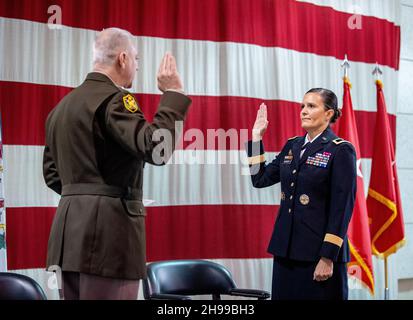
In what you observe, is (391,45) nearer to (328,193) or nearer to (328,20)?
(328,20)

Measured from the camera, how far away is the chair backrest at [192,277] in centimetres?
254

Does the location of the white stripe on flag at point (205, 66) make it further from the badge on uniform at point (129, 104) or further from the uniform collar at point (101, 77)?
the badge on uniform at point (129, 104)

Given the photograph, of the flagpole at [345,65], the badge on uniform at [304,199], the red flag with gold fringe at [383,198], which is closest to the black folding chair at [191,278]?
the badge on uniform at [304,199]

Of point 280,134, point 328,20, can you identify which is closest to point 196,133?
point 280,134

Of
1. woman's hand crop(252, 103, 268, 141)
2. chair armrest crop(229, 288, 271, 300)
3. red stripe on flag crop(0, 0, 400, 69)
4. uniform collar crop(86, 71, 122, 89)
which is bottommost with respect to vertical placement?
chair armrest crop(229, 288, 271, 300)

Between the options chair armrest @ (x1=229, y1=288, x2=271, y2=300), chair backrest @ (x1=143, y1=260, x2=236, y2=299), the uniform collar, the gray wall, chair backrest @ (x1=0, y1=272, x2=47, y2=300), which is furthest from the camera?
the gray wall

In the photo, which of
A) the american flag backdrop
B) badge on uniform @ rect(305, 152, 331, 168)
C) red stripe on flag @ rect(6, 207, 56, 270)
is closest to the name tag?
badge on uniform @ rect(305, 152, 331, 168)

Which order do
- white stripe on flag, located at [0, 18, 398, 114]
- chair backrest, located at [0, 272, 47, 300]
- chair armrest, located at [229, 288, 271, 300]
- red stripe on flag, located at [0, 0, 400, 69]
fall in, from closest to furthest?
chair backrest, located at [0, 272, 47, 300]
chair armrest, located at [229, 288, 271, 300]
white stripe on flag, located at [0, 18, 398, 114]
red stripe on flag, located at [0, 0, 400, 69]

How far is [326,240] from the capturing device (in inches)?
92.0

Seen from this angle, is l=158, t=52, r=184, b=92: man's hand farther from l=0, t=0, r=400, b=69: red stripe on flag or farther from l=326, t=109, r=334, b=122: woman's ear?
l=0, t=0, r=400, b=69: red stripe on flag

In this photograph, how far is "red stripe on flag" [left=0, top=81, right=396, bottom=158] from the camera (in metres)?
2.78

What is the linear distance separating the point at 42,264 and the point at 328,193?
145cm

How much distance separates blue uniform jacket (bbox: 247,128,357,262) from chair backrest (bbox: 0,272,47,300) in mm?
1037

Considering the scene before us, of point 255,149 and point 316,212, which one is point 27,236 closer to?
point 255,149
